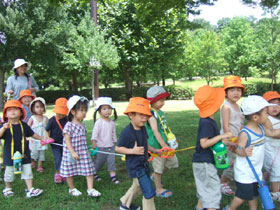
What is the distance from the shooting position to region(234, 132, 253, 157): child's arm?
311cm

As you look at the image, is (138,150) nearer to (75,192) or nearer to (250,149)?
(250,149)

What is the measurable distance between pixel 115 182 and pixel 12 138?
1854 millimetres

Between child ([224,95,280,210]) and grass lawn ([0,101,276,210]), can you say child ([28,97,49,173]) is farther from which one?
child ([224,95,280,210])

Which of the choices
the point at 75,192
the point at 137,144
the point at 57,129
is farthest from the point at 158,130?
the point at 57,129

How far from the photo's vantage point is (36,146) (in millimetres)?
5699

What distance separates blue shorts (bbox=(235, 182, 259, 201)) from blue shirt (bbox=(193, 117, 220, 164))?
44 cm

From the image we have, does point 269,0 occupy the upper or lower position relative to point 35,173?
upper

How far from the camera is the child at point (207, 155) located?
10.3 feet

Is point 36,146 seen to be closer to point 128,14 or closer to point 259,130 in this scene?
point 259,130

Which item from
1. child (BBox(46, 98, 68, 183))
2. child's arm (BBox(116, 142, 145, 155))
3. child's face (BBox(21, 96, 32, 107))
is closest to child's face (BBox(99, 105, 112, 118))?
child (BBox(46, 98, 68, 183))

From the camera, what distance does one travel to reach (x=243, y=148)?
123 inches

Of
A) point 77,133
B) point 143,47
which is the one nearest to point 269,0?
point 77,133

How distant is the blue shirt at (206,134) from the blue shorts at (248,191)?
17.5 inches

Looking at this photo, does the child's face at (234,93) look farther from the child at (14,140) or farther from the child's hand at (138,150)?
the child at (14,140)
